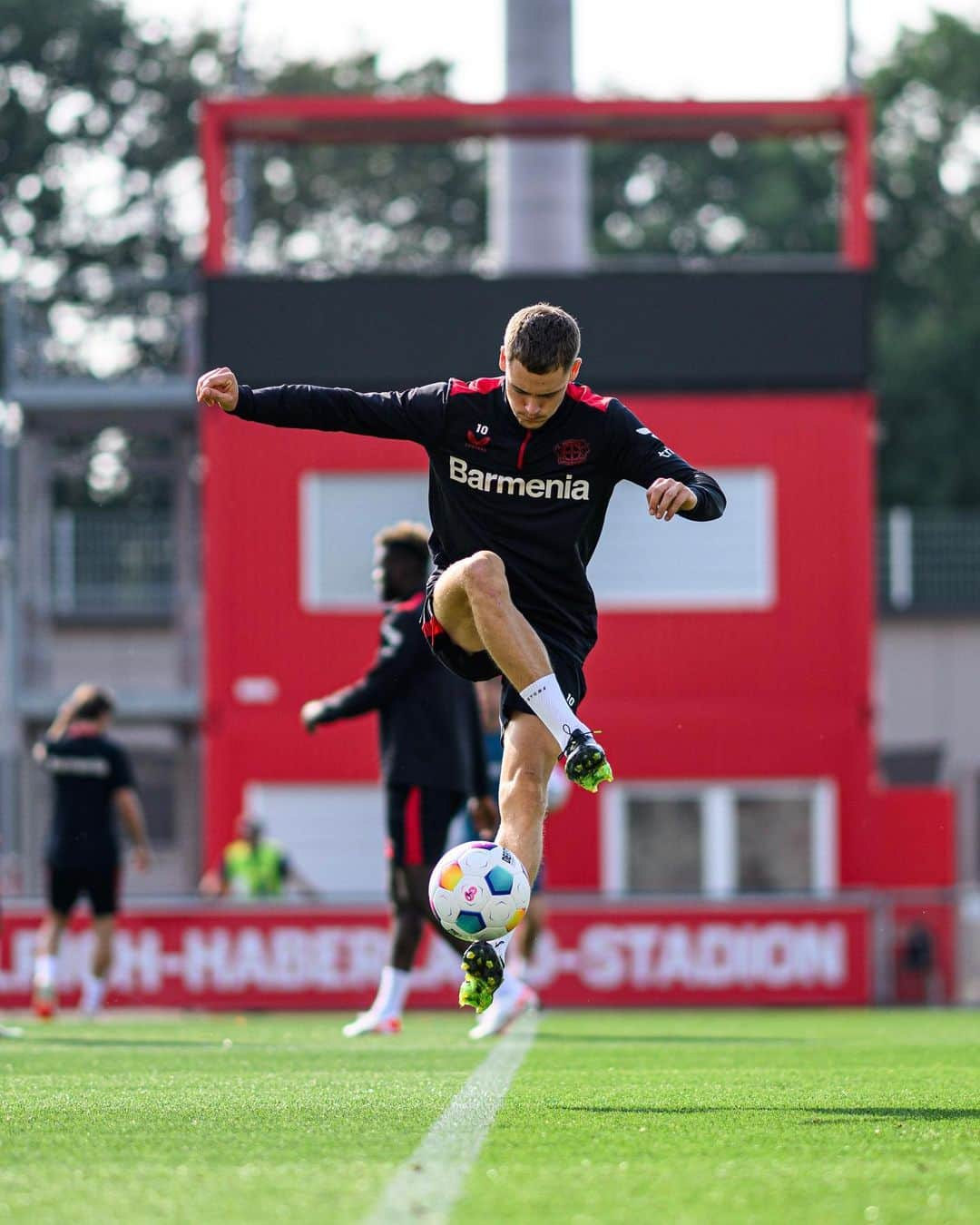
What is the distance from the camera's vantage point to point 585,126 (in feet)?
77.2

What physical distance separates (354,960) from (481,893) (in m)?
11.3

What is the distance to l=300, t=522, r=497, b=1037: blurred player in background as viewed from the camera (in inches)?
407

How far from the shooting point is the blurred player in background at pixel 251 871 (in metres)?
20.9

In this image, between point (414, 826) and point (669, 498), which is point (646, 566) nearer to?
point (414, 826)

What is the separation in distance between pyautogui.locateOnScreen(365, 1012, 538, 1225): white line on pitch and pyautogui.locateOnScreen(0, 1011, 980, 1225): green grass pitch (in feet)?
0.14

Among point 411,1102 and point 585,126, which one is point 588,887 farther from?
point 411,1102

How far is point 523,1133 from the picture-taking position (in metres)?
5.57

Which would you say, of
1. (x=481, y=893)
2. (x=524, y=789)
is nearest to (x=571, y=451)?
(x=524, y=789)

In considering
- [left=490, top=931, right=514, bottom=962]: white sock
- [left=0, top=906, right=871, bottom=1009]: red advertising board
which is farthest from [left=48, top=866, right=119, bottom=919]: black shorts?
[left=490, top=931, right=514, bottom=962]: white sock

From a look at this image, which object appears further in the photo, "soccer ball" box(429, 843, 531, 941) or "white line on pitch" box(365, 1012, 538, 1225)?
"soccer ball" box(429, 843, 531, 941)

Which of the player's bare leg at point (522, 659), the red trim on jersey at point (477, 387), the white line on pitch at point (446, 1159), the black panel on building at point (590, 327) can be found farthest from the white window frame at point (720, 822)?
the player's bare leg at point (522, 659)

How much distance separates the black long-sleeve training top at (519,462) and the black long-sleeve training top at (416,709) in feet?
10.2

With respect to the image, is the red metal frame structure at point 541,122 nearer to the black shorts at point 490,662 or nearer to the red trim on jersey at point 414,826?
the red trim on jersey at point 414,826

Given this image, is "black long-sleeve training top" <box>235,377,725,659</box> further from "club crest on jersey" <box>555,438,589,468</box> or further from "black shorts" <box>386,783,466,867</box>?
"black shorts" <box>386,783,466,867</box>
